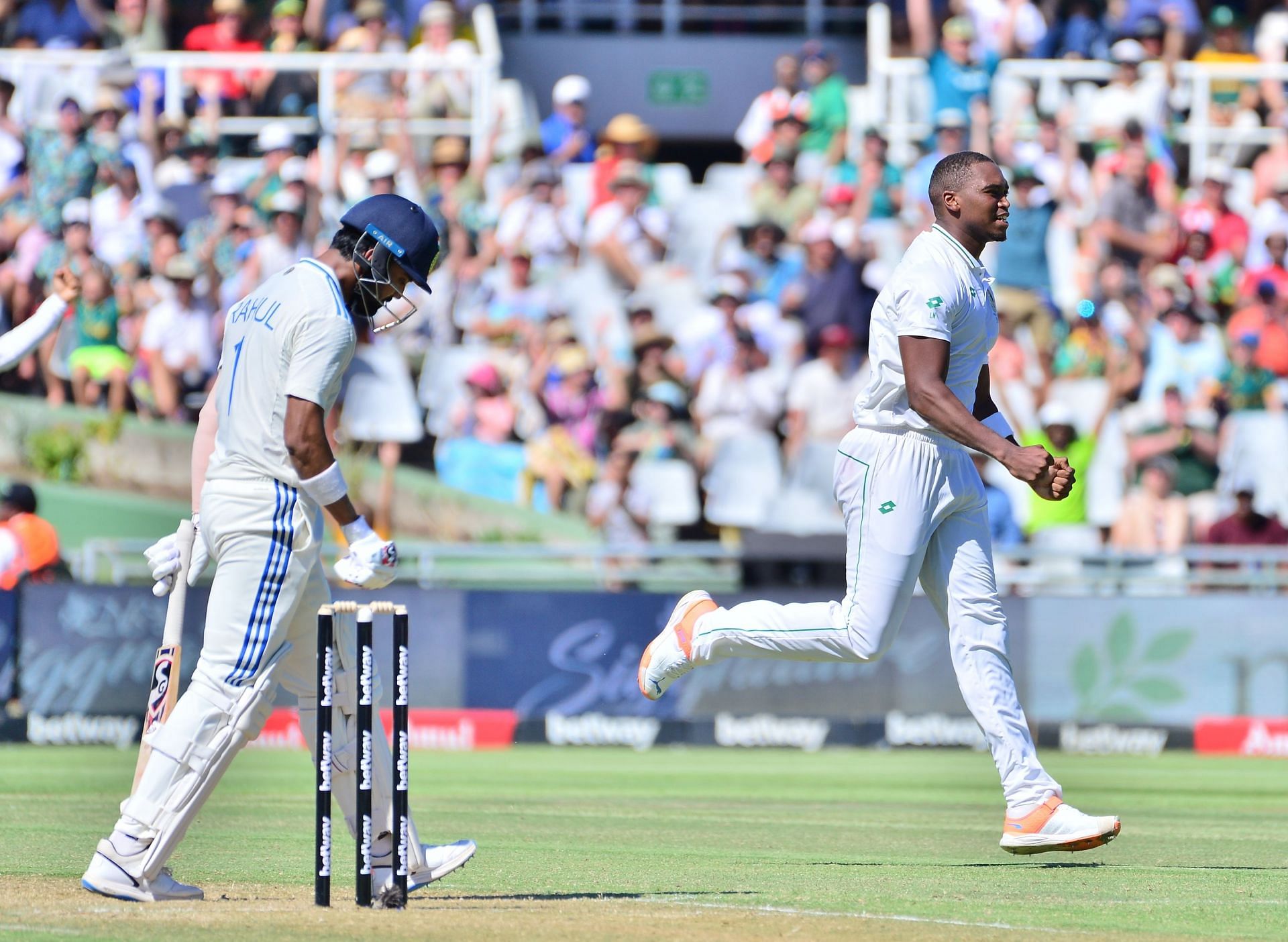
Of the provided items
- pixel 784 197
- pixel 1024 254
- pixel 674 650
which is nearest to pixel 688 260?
pixel 784 197

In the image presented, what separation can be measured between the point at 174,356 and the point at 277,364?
11935mm

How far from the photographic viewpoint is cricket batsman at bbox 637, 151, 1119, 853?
24.2ft

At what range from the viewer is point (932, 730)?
643 inches

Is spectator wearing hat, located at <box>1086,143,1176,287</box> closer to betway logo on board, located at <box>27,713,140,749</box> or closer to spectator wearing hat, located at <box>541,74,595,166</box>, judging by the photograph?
spectator wearing hat, located at <box>541,74,595,166</box>

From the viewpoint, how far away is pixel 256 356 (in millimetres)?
6508

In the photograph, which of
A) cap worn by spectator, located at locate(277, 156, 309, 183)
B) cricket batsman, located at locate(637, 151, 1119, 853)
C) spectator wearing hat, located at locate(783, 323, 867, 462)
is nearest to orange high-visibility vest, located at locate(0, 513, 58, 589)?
cap worn by spectator, located at locate(277, 156, 309, 183)

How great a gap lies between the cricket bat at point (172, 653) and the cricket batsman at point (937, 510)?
2.05m

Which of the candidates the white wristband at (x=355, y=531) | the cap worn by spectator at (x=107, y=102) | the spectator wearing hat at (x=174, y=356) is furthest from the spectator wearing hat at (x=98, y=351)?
the white wristband at (x=355, y=531)

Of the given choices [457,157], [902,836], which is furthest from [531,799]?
[457,157]

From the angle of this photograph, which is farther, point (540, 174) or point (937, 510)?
point (540, 174)

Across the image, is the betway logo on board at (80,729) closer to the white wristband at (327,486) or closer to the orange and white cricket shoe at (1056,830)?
the orange and white cricket shoe at (1056,830)

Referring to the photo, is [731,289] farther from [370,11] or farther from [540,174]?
[370,11]

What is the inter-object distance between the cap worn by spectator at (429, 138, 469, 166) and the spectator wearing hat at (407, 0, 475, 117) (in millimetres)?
704

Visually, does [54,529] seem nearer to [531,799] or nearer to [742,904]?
[531,799]
